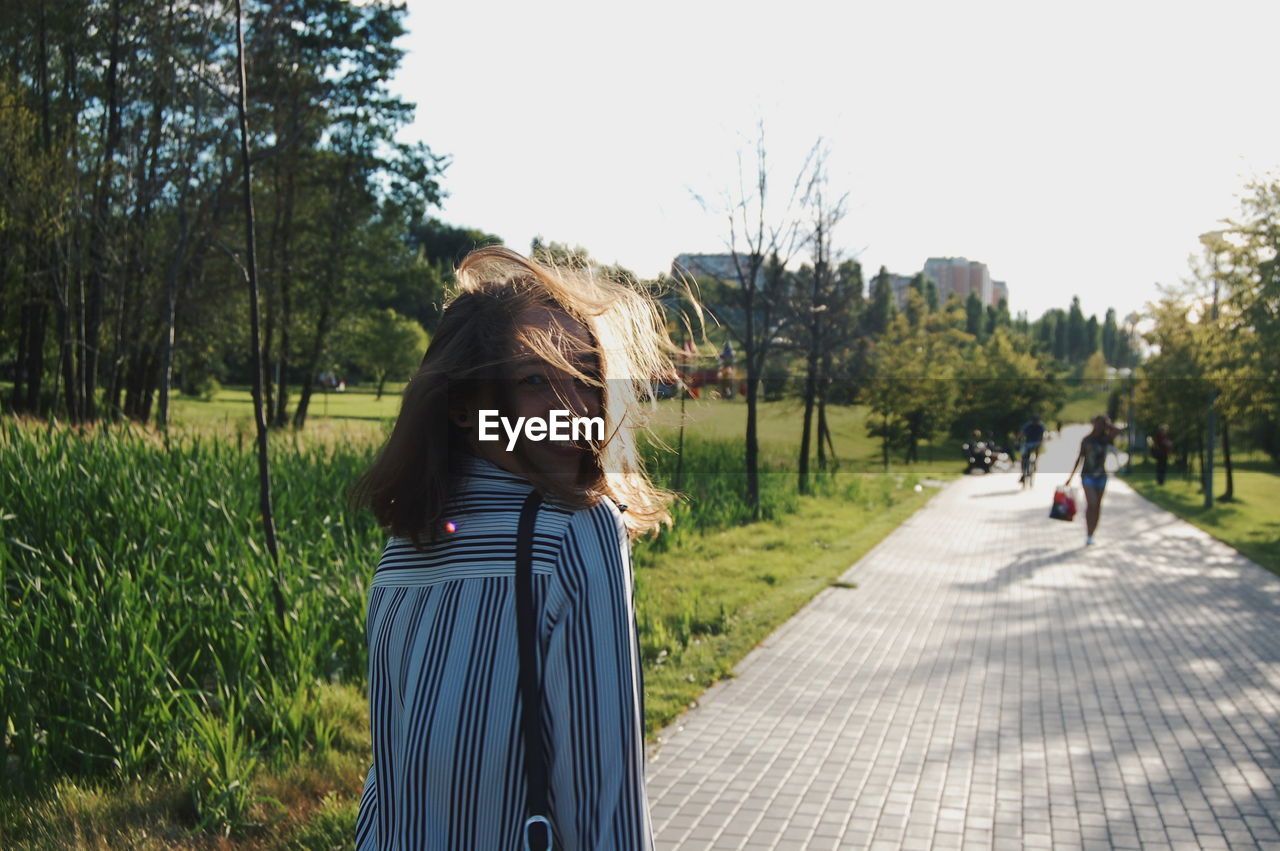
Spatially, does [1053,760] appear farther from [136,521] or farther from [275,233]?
[275,233]

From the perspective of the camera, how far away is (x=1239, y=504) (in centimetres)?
2142

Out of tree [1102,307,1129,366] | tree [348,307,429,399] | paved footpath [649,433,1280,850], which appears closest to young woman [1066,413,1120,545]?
paved footpath [649,433,1280,850]

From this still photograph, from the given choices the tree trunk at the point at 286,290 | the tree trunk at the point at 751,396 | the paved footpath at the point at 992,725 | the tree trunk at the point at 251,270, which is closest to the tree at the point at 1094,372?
the paved footpath at the point at 992,725

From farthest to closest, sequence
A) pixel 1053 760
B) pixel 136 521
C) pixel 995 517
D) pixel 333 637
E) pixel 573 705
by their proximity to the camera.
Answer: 1. pixel 995 517
2. pixel 136 521
3. pixel 333 637
4. pixel 1053 760
5. pixel 573 705

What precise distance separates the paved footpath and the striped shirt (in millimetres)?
2875

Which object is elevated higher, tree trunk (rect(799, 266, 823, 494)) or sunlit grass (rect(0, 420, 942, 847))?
tree trunk (rect(799, 266, 823, 494))

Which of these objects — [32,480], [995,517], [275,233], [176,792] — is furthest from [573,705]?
[275,233]

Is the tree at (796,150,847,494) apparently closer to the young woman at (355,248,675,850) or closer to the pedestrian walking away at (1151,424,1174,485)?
the pedestrian walking away at (1151,424,1174,485)

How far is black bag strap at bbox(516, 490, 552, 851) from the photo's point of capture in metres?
1.31

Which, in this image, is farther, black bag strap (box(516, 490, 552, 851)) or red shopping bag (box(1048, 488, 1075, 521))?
red shopping bag (box(1048, 488, 1075, 521))

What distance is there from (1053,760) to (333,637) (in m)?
3.81

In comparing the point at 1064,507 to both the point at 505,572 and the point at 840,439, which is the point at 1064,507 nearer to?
the point at 840,439

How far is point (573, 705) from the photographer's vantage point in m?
1.32

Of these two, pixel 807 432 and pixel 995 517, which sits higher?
pixel 807 432
